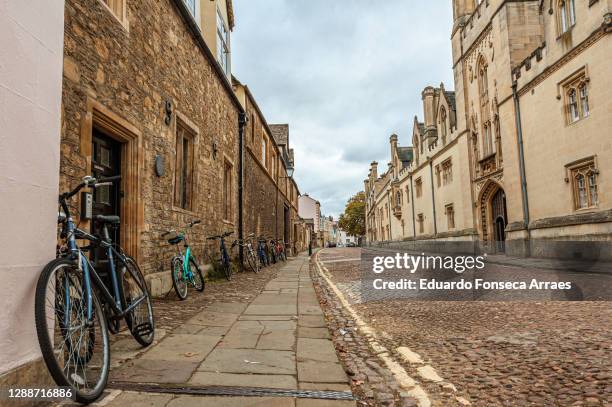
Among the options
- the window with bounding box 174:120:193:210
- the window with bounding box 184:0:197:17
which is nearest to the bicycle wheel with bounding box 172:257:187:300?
the window with bounding box 174:120:193:210

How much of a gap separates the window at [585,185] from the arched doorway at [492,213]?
5.98 metres

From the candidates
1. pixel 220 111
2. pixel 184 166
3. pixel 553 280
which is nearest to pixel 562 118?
pixel 553 280

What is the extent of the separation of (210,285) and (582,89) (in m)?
12.9

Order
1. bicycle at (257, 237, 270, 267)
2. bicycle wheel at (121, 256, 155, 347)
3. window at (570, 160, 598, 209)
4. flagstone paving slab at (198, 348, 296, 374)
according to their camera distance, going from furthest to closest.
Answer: bicycle at (257, 237, 270, 267)
window at (570, 160, 598, 209)
bicycle wheel at (121, 256, 155, 347)
flagstone paving slab at (198, 348, 296, 374)

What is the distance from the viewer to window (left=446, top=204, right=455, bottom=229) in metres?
24.6

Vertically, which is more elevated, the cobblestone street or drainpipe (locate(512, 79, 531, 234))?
drainpipe (locate(512, 79, 531, 234))

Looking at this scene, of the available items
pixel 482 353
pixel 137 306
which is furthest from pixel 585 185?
pixel 137 306

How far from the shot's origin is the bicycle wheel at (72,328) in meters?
2.09

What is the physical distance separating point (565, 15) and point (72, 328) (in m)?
16.7

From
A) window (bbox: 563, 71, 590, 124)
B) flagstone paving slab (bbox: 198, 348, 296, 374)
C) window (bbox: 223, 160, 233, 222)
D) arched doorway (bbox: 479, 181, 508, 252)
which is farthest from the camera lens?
arched doorway (bbox: 479, 181, 508, 252)

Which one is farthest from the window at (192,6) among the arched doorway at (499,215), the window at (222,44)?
the arched doorway at (499,215)

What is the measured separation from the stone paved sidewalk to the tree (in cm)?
6789

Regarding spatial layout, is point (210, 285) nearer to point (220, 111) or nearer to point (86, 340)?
point (220, 111)

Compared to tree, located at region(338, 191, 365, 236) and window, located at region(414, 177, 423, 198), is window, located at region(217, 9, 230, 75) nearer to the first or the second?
window, located at region(414, 177, 423, 198)
